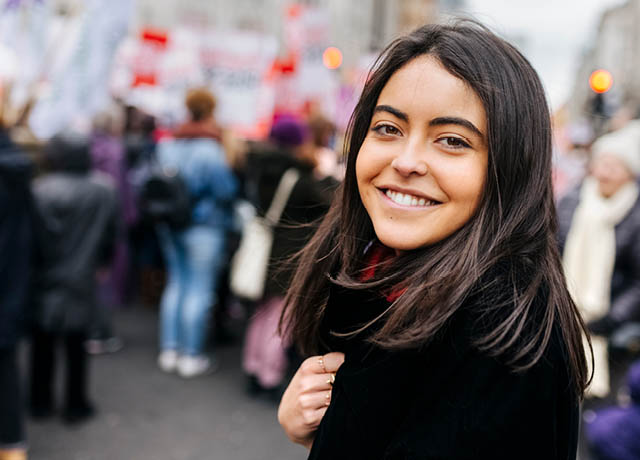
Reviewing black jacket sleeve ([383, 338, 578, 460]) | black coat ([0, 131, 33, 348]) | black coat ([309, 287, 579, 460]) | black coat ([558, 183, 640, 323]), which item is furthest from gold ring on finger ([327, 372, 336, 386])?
black coat ([558, 183, 640, 323])

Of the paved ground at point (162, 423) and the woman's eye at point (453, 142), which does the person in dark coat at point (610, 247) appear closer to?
the paved ground at point (162, 423)

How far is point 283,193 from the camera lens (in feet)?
14.3

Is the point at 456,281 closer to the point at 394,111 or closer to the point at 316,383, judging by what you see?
the point at 394,111

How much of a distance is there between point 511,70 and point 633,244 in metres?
3.15

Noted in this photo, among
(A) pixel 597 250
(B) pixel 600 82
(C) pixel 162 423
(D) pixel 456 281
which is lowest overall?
(C) pixel 162 423

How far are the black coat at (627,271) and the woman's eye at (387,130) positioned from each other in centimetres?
294

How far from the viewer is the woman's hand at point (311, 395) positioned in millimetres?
1367

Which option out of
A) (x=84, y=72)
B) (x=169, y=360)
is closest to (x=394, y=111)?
(x=169, y=360)

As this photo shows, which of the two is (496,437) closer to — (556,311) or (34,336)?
(556,311)

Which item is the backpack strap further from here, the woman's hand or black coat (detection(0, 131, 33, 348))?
the woman's hand

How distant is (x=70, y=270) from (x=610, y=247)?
11.2 ft

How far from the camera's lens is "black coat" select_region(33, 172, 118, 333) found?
4070 mm

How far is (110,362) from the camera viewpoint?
5.33m

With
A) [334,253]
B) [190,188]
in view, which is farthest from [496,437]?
[190,188]
